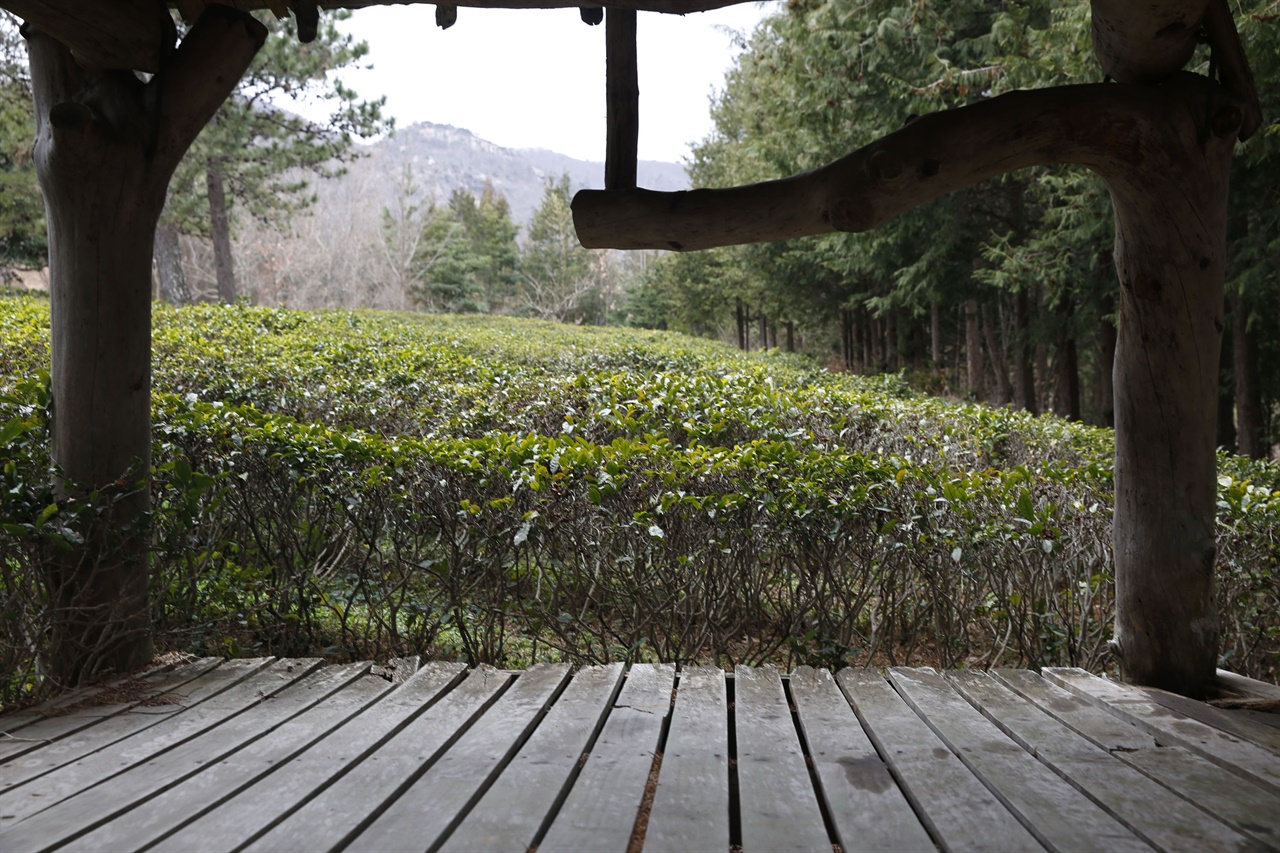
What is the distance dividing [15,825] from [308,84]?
18.7 meters

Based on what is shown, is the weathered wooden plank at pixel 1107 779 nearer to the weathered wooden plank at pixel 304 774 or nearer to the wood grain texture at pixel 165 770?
the weathered wooden plank at pixel 304 774

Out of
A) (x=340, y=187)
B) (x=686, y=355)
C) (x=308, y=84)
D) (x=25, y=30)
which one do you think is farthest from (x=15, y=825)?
(x=340, y=187)

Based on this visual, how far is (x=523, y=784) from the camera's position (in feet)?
7.58

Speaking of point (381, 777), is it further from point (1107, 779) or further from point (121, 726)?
point (1107, 779)

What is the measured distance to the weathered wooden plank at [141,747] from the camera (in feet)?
7.17

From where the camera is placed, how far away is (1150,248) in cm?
320

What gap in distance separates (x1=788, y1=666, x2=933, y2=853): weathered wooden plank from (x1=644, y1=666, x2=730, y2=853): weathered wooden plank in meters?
0.12

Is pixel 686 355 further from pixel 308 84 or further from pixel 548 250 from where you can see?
pixel 548 250

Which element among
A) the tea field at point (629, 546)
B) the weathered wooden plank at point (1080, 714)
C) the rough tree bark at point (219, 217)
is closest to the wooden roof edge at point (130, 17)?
A: the tea field at point (629, 546)

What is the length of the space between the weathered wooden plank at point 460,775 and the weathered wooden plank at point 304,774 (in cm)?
23

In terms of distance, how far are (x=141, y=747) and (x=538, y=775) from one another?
3.84ft

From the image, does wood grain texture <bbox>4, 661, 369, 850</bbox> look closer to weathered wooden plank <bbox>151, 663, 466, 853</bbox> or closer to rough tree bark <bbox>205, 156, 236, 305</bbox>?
weathered wooden plank <bbox>151, 663, 466, 853</bbox>

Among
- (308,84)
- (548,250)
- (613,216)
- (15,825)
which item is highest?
(548,250)

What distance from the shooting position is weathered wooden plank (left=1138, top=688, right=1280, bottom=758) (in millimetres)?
2770
